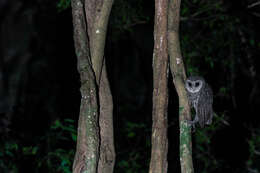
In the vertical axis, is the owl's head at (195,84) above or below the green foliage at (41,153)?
above

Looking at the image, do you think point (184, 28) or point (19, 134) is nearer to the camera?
point (19, 134)

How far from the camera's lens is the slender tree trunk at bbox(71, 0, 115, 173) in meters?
3.37

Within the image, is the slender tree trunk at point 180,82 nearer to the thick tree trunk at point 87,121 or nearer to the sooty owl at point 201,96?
the thick tree trunk at point 87,121

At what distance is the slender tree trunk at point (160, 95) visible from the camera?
11.4ft

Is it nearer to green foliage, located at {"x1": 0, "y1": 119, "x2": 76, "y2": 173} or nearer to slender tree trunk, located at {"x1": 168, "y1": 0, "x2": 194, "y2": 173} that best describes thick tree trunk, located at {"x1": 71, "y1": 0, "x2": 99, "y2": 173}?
slender tree trunk, located at {"x1": 168, "y1": 0, "x2": 194, "y2": 173}

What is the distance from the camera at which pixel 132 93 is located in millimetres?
14906

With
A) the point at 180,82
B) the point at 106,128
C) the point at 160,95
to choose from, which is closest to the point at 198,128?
the point at 106,128

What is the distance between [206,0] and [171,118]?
6.89ft

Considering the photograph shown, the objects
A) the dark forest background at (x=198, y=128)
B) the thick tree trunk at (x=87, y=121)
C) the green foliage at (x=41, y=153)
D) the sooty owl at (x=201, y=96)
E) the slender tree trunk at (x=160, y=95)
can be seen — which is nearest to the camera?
the thick tree trunk at (x=87, y=121)

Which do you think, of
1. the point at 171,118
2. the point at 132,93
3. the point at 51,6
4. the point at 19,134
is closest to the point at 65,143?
the point at 19,134

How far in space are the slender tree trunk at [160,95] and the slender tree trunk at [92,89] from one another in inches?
20.1

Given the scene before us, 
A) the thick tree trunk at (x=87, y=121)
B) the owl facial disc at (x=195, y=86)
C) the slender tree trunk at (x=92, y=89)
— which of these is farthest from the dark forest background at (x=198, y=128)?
the thick tree trunk at (x=87, y=121)

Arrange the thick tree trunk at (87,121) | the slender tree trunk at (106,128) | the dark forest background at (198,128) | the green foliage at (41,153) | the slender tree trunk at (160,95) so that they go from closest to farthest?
the thick tree trunk at (87,121)
the slender tree trunk at (160,95)
the slender tree trunk at (106,128)
the green foliage at (41,153)
the dark forest background at (198,128)

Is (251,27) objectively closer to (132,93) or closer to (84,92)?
(84,92)
